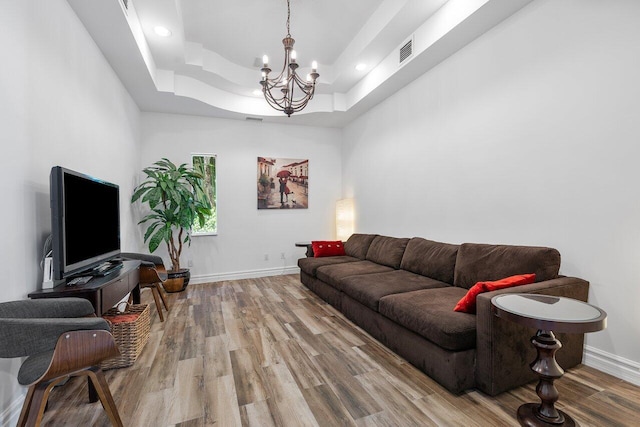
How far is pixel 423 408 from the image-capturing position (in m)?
1.83

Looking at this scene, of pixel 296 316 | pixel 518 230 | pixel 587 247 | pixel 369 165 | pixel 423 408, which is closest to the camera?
pixel 423 408

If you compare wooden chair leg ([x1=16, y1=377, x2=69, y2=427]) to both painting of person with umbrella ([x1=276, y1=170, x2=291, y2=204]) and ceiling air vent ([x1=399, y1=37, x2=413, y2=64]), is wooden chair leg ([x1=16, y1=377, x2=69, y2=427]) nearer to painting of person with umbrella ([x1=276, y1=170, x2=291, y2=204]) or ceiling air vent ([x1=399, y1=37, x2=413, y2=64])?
ceiling air vent ([x1=399, y1=37, x2=413, y2=64])

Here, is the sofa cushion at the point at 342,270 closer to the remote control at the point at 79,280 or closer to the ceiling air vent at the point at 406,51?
the remote control at the point at 79,280

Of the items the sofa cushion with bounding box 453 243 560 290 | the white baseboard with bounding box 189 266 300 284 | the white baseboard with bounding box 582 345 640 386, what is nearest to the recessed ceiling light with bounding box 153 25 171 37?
the white baseboard with bounding box 189 266 300 284

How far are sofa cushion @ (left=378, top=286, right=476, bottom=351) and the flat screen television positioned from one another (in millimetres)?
Result: 2363

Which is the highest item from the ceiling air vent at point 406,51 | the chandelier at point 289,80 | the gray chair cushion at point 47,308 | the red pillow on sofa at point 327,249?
the ceiling air vent at point 406,51

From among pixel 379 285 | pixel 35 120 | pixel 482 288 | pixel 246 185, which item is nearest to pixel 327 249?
pixel 379 285

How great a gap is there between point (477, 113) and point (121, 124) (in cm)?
429

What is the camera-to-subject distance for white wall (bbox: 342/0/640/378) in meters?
2.05

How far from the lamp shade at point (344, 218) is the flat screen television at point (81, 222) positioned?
3.77 meters

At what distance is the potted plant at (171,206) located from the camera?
4.25 m

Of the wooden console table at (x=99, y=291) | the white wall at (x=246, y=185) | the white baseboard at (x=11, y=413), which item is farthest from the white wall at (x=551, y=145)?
the white baseboard at (x=11, y=413)

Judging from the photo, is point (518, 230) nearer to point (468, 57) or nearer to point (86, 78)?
point (468, 57)

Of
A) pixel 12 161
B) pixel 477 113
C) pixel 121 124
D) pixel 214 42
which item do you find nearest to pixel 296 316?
pixel 12 161
